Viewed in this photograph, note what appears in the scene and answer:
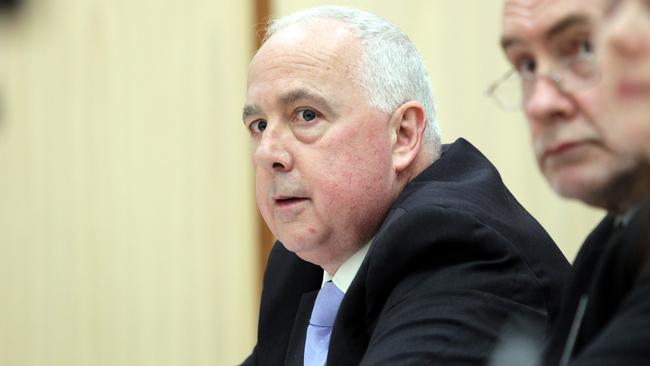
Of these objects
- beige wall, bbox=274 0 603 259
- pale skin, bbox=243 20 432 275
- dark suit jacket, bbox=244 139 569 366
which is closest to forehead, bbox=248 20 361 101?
pale skin, bbox=243 20 432 275

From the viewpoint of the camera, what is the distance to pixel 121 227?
12.1ft

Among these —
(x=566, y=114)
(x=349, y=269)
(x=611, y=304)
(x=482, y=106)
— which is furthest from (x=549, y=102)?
(x=482, y=106)

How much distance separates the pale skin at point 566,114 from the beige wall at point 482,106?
1772 millimetres

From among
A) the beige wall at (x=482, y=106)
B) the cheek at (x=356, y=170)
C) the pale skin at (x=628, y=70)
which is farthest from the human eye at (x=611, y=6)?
the beige wall at (x=482, y=106)

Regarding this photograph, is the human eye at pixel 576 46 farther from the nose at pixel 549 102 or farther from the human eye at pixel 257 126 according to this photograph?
the human eye at pixel 257 126

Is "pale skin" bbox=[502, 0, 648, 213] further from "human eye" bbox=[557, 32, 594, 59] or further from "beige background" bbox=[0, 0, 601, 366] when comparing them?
"beige background" bbox=[0, 0, 601, 366]

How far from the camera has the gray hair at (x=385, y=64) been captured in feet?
6.35

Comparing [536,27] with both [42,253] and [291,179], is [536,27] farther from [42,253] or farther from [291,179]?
[42,253]

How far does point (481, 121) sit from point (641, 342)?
7.10 ft

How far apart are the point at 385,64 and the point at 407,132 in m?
0.14

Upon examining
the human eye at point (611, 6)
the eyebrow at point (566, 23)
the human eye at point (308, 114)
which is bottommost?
the human eye at point (308, 114)

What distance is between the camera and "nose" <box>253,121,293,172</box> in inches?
76.1

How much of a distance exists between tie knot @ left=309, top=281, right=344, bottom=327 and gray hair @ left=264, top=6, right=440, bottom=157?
0.35 metres

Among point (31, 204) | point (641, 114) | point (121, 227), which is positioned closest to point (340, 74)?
point (641, 114)
